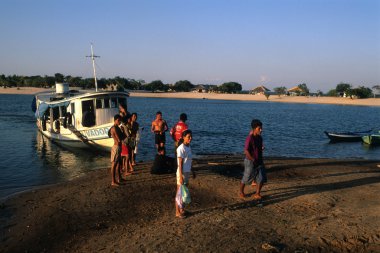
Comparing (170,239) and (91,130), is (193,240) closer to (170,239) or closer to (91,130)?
(170,239)

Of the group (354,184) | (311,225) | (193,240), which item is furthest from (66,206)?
(354,184)

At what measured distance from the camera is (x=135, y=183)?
34.4 feet

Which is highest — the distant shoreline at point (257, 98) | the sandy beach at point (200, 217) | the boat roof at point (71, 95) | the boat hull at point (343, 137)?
the boat roof at point (71, 95)

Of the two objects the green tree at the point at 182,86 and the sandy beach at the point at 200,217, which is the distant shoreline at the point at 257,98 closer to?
the green tree at the point at 182,86

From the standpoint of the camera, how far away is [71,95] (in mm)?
24734

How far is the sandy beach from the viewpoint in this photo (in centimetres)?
631

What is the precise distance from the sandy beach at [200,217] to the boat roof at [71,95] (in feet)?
25.5

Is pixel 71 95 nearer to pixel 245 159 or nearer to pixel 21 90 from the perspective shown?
pixel 245 159

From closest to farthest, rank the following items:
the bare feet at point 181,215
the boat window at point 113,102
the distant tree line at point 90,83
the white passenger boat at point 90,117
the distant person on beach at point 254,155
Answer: the bare feet at point 181,215
the distant person on beach at point 254,155
the white passenger boat at point 90,117
the boat window at point 113,102
the distant tree line at point 90,83

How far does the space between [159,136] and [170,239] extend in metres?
5.39

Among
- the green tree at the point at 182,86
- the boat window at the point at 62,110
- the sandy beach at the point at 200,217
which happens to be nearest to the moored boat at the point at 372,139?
the sandy beach at the point at 200,217

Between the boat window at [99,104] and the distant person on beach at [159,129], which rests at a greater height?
the boat window at [99,104]

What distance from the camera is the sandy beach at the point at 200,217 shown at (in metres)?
6.31

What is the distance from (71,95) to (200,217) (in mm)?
19793
